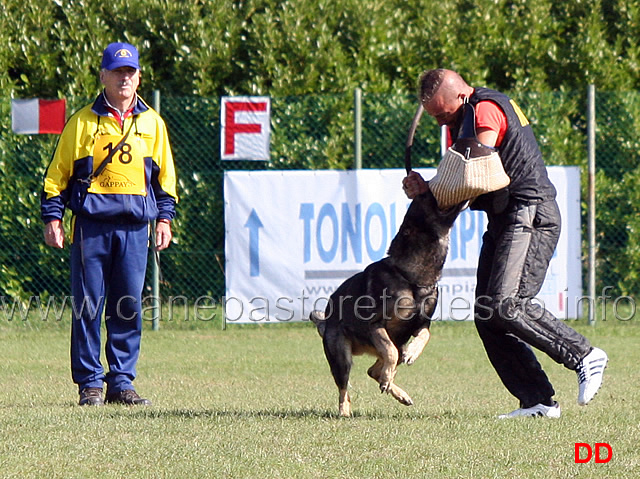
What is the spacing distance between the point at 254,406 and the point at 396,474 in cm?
219

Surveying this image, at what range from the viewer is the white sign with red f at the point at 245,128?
32.9 feet

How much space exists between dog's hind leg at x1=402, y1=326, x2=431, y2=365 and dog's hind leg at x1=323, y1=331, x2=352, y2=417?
308 mm

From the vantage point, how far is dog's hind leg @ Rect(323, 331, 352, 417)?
5457mm

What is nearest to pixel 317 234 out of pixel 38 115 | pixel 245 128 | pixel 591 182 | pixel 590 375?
pixel 245 128

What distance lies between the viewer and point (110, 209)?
5875 mm

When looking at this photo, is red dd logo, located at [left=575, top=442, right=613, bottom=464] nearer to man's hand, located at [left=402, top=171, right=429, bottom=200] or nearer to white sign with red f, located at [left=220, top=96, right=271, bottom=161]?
man's hand, located at [left=402, top=171, right=429, bottom=200]

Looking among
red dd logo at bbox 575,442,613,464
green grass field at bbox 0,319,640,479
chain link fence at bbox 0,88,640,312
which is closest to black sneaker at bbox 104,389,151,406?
green grass field at bbox 0,319,640,479

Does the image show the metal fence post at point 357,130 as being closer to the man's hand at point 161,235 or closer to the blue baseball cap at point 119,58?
the man's hand at point 161,235

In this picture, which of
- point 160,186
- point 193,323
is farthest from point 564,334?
point 193,323

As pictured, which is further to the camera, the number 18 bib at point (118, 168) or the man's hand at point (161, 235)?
the man's hand at point (161, 235)

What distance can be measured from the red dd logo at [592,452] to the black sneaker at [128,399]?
106 inches

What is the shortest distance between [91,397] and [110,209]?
1.11m

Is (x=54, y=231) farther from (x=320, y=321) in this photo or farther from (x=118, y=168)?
(x=320, y=321)

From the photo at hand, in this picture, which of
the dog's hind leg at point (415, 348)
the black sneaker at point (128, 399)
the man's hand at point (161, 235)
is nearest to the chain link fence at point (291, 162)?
the man's hand at point (161, 235)
